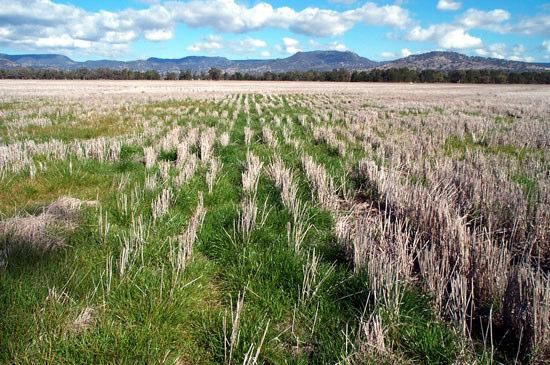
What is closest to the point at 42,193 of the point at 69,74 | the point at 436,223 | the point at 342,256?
the point at 342,256

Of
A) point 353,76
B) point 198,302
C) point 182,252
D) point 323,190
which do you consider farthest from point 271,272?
point 353,76

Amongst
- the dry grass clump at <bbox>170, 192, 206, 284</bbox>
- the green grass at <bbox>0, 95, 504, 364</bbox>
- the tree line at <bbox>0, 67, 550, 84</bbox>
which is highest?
the tree line at <bbox>0, 67, 550, 84</bbox>

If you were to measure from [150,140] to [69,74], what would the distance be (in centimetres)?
12888

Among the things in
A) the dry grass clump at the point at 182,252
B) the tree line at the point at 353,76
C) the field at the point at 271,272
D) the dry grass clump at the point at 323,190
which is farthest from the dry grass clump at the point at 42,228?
the tree line at the point at 353,76

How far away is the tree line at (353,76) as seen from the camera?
103 m

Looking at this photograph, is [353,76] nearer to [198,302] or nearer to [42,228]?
[42,228]

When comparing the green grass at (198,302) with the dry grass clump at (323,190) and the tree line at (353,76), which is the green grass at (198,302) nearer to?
the dry grass clump at (323,190)

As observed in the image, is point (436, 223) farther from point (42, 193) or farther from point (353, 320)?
point (42, 193)

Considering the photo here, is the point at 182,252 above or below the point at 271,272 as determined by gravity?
above

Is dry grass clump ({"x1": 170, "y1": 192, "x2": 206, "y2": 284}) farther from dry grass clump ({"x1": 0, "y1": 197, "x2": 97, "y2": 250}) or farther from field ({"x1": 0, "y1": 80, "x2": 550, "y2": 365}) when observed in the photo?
dry grass clump ({"x1": 0, "y1": 197, "x2": 97, "y2": 250})

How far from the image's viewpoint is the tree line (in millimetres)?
103188

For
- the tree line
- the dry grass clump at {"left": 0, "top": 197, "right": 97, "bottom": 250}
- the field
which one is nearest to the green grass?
the field

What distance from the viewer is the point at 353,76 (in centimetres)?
11606

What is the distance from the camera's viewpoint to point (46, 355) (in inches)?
94.6
